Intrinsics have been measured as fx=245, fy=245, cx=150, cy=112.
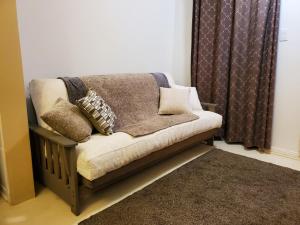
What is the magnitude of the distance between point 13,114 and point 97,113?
619 millimetres

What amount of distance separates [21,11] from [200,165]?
7.34ft

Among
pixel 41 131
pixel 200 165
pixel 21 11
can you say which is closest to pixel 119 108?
pixel 41 131

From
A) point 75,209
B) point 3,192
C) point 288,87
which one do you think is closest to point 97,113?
point 75,209

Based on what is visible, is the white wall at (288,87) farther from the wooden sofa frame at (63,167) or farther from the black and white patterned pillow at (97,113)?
the black and white patterned pillow at (97,113)

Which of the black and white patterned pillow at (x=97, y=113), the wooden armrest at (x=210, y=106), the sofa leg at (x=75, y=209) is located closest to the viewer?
the sofa leg at (x=75, y=209)

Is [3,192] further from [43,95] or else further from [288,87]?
[288,87]

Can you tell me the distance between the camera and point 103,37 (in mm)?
2779

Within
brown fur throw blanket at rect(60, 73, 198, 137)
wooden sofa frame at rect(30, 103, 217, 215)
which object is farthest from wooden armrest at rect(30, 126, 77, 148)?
brown fur throw blanket at rect(60, 73, 198, 137)

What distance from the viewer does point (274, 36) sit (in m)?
2.78

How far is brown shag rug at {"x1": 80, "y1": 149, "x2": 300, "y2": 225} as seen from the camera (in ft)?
5.67

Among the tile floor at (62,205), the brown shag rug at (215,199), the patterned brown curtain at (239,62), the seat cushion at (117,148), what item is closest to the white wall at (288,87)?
the patterned brown curtain at (239,62)

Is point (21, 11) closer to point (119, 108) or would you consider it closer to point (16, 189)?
point (119, 108)

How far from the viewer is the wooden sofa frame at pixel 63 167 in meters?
1.71

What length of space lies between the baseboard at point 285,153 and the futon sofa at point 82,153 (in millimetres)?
1307
